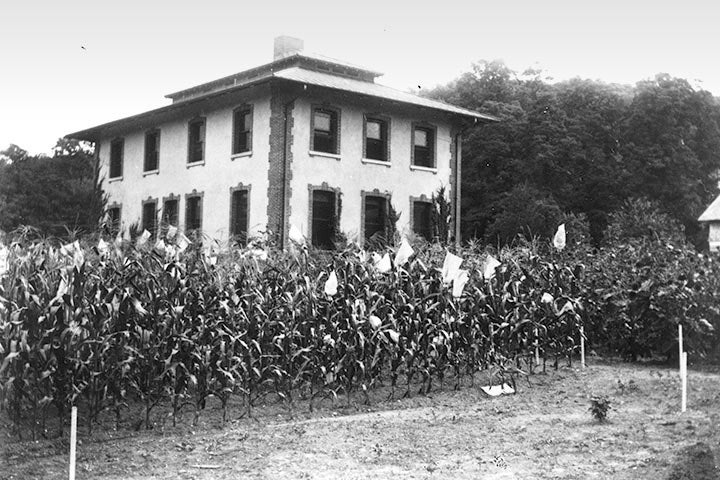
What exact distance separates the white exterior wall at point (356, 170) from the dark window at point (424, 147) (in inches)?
8.0

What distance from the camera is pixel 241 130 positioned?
2880 centimetres

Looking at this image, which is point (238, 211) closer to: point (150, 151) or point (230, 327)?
point (150, 151)

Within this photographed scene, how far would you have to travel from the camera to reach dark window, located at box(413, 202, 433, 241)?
30438mm

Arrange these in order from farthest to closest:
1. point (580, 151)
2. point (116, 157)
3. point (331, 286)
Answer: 1. point (580, 151)
2. point (116, 157)
3. point (331, 286)

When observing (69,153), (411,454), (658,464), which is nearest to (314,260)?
(411,454)

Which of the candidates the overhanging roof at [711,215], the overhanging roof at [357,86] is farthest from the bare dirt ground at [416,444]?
the overhanging roof at [711,215]

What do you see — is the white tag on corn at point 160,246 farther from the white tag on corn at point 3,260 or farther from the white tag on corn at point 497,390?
the white tag on corn at point 497,390

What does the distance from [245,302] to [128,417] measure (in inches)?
67.6

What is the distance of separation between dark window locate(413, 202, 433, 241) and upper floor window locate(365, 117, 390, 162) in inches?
88.0

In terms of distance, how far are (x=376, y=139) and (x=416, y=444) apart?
22537 millimetres

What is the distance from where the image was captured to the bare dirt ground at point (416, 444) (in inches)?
265

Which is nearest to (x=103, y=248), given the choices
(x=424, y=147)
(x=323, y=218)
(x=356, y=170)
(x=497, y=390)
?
(x=497, y=390)

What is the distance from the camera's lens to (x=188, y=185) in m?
30.7

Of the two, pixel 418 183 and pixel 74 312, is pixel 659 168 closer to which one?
pixel 418 183
